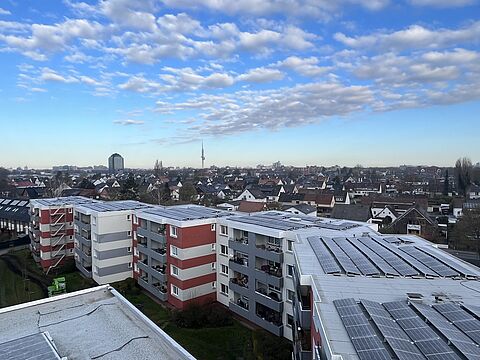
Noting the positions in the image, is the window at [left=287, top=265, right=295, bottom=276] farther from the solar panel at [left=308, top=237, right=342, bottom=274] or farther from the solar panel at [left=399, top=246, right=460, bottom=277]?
the solar panel at [left=399, top=246, right=460, bottom=277]

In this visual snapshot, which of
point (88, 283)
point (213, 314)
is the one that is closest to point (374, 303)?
point (213, 314)

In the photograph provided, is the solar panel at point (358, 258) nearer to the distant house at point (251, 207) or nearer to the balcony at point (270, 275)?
the balcony at point (270, 275)

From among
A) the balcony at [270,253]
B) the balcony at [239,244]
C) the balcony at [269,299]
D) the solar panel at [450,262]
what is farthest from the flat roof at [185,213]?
the solar panel at [450,262]

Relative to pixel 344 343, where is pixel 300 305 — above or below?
below

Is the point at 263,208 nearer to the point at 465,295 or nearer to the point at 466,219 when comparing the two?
the point at 466,219

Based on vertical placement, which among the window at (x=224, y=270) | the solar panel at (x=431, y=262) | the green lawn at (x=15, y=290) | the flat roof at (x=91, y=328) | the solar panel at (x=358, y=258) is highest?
the solar panel at (x=358, y=258)

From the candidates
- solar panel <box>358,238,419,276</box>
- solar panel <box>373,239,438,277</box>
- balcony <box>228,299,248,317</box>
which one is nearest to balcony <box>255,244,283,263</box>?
balcony <box>228,299,248,317</box>
